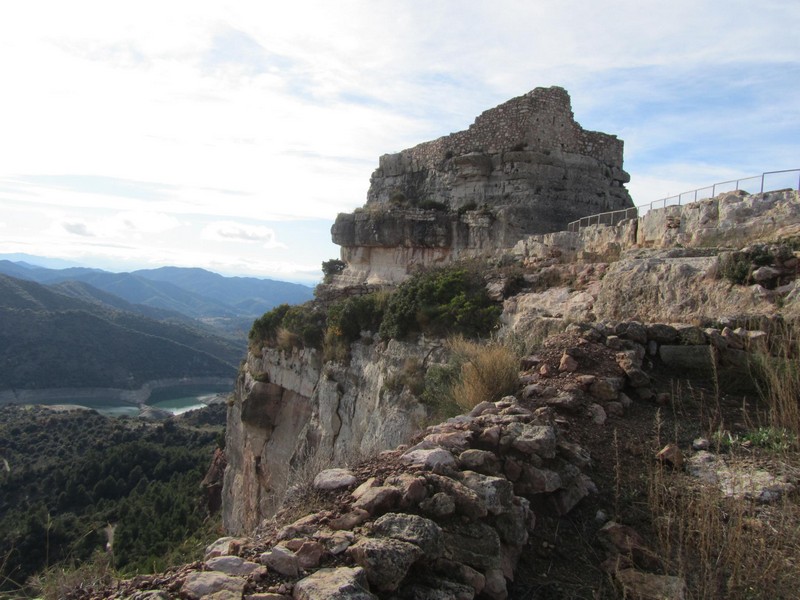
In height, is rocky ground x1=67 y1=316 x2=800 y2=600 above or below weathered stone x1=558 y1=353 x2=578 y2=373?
below

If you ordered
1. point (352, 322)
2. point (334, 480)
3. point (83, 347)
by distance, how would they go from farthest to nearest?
1. point (83, 347)
2. point (352, 322)
3. point (334, 480)

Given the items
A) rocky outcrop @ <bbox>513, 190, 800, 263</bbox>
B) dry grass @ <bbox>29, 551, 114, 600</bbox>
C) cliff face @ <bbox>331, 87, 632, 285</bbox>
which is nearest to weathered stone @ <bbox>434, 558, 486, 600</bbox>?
dry grass @ <bbox>29, 551, 114, 600</bbox>

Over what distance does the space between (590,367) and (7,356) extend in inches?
3114

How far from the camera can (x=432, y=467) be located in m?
3.13

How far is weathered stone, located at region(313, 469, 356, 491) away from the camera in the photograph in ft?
10.3

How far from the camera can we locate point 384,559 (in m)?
2.39

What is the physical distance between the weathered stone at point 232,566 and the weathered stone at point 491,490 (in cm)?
113

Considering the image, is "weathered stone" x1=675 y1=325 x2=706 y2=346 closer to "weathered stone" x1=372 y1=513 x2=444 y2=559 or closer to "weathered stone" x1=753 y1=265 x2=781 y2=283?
"weathered stone" x1=753 y1=265 x2=781 y2=283

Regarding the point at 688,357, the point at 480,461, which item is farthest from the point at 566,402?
the point at 688,357

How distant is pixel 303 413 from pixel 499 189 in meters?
7.84

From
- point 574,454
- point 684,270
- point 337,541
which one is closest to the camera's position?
point 337,541

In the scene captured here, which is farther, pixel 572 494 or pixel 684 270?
pixel 684 270

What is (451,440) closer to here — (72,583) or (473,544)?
(473,544)

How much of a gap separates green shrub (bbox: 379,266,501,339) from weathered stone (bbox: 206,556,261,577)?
24.1ft
